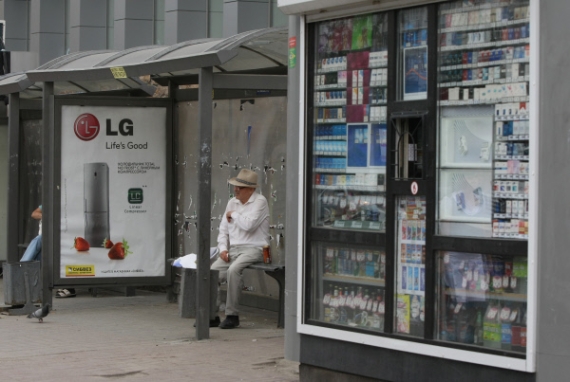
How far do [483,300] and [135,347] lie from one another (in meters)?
4.20

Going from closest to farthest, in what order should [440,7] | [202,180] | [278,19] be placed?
[440,7]
[202,180]
[278,19]

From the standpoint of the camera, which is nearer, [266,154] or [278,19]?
[266,154]

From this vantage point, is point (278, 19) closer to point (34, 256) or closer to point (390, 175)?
point (34, 256)

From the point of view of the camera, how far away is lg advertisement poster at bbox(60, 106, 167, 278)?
12305 mm

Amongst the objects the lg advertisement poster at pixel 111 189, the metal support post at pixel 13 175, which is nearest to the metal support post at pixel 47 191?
the lg advertisement poster at pixel 111 189

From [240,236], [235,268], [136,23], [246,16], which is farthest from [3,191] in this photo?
[235,268]

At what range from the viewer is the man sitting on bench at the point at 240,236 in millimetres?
10688

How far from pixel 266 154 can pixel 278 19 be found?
15.4ft

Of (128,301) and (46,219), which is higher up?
(46,219)

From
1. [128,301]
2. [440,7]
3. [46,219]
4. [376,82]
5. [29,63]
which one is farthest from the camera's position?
[29,63]

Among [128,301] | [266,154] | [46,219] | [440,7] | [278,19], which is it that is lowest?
[128,301]

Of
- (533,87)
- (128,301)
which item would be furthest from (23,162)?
(533,87)

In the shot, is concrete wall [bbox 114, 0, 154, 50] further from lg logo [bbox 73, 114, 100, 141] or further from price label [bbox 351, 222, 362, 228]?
price label [bbox 351, 222, 362, 228]

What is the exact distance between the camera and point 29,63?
21.7 meters
